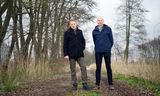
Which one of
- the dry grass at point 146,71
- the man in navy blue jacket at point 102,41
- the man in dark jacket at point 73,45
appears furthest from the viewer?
the dry grass at point 146,71

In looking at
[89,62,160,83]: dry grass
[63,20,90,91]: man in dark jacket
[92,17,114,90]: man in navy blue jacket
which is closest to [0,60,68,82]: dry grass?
[63,20,90,91]: man in dark jacket

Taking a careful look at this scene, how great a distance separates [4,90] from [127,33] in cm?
3409

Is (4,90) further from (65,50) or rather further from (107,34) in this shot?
(107,34)

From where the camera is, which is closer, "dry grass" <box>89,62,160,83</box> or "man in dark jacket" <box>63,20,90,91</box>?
"man in dark jacket" <box>63,20,90,91</box>

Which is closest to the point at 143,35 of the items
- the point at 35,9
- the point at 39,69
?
the point at 35,9

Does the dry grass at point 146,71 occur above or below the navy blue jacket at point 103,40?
below

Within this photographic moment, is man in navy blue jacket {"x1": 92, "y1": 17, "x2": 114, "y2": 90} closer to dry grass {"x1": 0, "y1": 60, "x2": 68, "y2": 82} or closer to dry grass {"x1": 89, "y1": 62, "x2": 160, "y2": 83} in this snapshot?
dry grass {"x1": 89, "y1": 62, "x2": 160, "y2": 83}

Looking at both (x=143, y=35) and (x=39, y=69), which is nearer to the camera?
(x=39, y=69)

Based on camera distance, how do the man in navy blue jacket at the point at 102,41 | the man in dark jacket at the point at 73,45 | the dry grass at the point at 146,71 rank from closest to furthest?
the man in dark jacket at the point at 73,45 → the man in navy blue jacket at the point at 102,41 → the dry grass at the point at 146,71

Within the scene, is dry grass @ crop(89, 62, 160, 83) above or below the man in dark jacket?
below

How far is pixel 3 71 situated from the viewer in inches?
609

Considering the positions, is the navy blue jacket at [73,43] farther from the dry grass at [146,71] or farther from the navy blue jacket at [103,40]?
the dry grass at [146,71]

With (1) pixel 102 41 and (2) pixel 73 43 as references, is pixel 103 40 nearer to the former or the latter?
(1) pixel 102 41

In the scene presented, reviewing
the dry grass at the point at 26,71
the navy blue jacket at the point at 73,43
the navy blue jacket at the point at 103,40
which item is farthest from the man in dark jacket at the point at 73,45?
the dry grass at the point at 26,71
